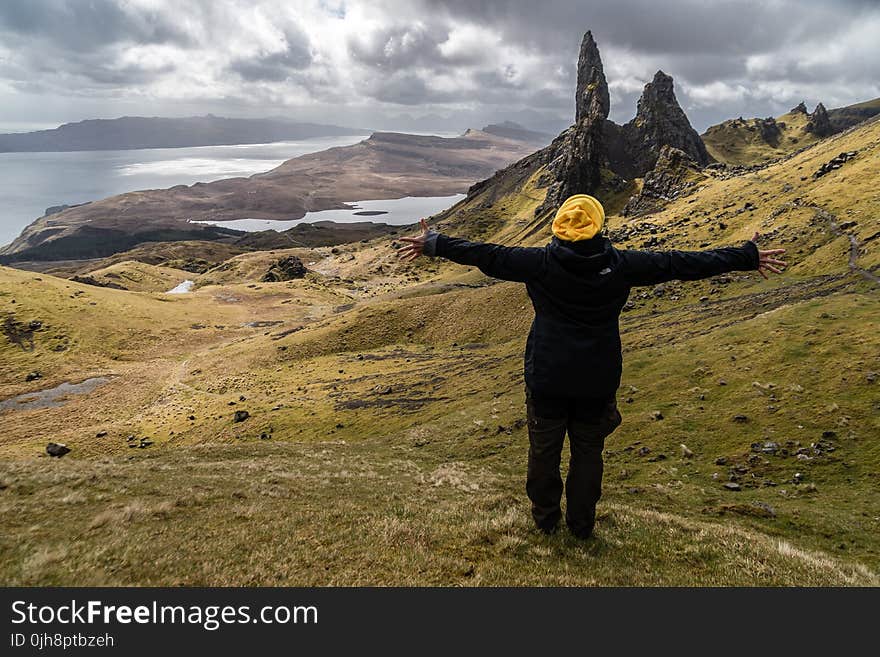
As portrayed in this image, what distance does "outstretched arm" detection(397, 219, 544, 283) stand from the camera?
8.13 meters

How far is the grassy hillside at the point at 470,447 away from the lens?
855 centimetres

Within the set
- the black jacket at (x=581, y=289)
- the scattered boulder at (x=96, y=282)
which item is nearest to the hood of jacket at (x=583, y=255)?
the black jacket at (x=581, y=289)

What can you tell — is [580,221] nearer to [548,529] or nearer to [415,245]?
[415,245]

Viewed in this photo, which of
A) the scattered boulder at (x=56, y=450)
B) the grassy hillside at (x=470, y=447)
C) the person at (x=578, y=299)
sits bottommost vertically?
the scattered boulder at (x=56, y=450)

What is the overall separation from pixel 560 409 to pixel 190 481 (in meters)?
15.8

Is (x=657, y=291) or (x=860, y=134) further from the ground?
(x=860, y=134)

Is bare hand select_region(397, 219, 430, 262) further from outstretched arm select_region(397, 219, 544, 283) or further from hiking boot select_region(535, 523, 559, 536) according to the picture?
hiking boot select_region(535, 523, 559, 536)

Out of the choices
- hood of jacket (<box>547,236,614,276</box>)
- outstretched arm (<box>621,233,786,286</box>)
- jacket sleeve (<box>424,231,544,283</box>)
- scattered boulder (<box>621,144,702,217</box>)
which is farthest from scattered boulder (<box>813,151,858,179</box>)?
jacket sleeve (<box>424,231,544,283</box>)

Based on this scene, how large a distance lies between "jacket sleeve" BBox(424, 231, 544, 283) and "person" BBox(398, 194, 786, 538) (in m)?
0.02

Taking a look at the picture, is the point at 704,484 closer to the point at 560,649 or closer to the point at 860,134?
the point at 560,649

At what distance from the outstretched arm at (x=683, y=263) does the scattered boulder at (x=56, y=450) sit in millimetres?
51567

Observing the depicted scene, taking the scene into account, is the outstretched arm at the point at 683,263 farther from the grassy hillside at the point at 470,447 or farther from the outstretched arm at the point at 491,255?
the grassy hillside at the point at 470,447

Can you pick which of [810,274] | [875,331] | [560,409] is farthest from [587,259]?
[810,274]

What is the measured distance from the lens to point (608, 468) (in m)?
22.2
